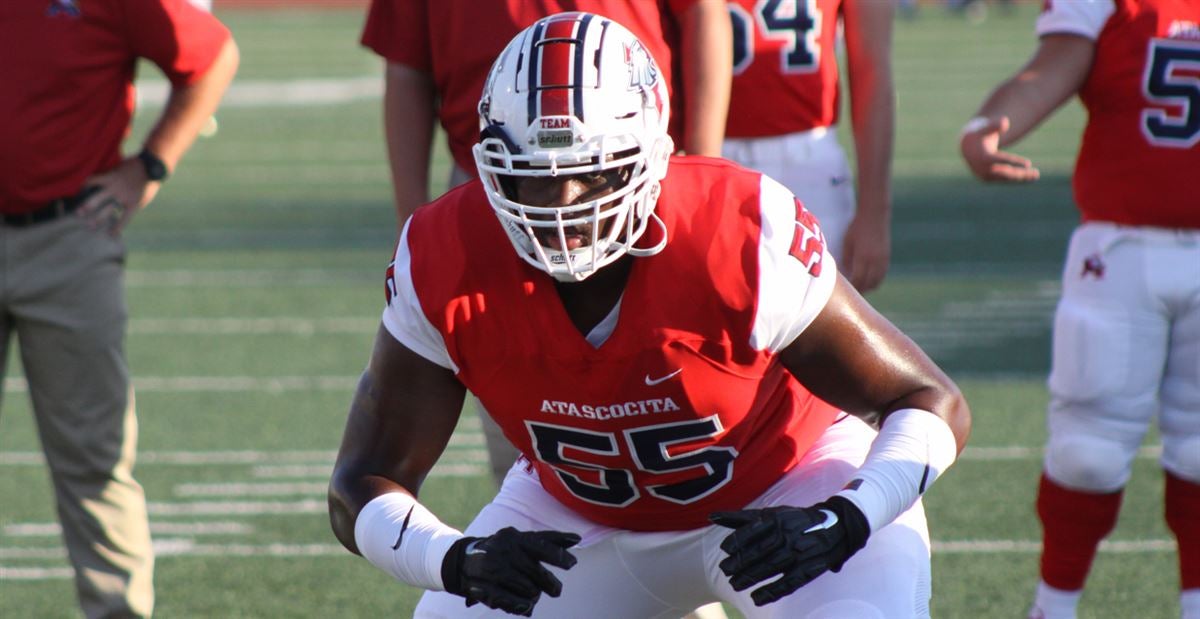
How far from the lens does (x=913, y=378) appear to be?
8.99 feet

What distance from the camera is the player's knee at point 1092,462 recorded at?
3674 mm

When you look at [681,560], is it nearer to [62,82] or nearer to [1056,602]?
[1056,602]

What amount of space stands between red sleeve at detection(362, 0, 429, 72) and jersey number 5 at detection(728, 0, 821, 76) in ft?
2.75

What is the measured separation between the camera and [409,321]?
8.98 ft

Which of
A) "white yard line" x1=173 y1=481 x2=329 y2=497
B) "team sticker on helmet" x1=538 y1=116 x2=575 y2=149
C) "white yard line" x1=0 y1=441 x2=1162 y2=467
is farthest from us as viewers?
"white yard line" x1=0 y1=441 x2=1162 y2=467

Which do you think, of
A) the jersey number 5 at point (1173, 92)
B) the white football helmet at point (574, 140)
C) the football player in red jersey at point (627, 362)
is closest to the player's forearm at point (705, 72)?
the football player in red jersey at point (627, 362)

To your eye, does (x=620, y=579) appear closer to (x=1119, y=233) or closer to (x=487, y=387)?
(x=487, y=387)

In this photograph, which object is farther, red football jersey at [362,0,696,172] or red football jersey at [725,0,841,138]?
red football jersey at [725,0,841,138]

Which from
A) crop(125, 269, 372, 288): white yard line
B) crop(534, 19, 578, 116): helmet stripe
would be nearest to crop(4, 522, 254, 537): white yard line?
crop(534, 19, 578, 116): helmet stripe

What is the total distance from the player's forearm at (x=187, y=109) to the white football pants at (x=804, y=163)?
1.19 metres

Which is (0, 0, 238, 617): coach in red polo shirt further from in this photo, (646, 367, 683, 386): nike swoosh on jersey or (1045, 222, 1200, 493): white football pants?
(1045, 222, 1200, 493): white football pants

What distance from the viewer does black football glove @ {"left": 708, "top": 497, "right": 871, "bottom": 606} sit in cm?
247

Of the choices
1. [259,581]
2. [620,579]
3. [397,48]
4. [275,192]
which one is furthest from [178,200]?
[620,579]

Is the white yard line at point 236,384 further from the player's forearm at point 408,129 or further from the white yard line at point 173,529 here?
the player's forearm at point 408,129
